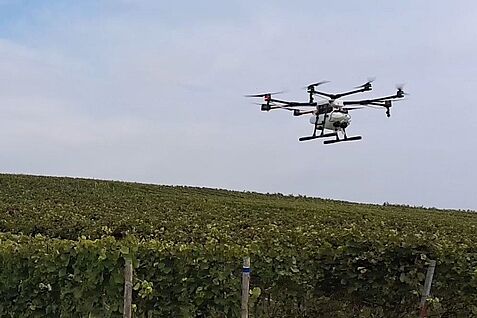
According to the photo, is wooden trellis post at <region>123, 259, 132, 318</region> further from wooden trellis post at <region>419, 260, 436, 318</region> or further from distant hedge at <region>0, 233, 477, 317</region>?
wooden trellis post at <region>419, 260, 436, 318</region>

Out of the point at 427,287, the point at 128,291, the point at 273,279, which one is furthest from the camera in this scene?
the point at 273,279

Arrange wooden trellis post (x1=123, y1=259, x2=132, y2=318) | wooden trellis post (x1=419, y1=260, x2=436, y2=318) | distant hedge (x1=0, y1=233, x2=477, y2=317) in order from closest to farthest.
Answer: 1. wooden trellis post (x1=123, y1=259, x2=132, y2=318)
2. wooden trellis post (x1=419, y1=260, x2=436, y2=318)
3. distant hedge (x1=0, y1=233, x2=477, y2=317)

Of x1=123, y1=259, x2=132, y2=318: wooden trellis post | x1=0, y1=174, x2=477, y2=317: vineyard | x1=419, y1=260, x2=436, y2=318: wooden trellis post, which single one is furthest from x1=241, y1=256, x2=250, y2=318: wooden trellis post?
x1=419, y1=260, x2=436, y2=318: wooden trellis post

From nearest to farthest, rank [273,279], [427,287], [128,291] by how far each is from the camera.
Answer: [128,291], [427,287], [273,279]

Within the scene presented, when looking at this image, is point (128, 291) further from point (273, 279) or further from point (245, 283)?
point (273, 279)

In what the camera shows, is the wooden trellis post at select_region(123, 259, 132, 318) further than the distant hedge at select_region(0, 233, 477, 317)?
No

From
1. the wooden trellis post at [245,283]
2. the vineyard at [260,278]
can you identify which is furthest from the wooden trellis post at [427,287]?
the wooden trellis post at [245,283]

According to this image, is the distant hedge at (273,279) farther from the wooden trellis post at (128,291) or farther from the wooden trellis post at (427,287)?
the wooden trellis post at (128,291)

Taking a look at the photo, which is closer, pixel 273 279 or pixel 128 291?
pixel 128 291

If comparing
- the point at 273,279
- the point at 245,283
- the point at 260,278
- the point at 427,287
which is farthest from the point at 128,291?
the point at 427,287

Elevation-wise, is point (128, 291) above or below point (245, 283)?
below

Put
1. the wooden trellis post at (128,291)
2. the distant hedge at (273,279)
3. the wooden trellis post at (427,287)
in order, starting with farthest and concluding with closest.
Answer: the distant hedge at (273,279) < the wooden trellis post at (427,287) < the wooden trellis post at (128,291)
